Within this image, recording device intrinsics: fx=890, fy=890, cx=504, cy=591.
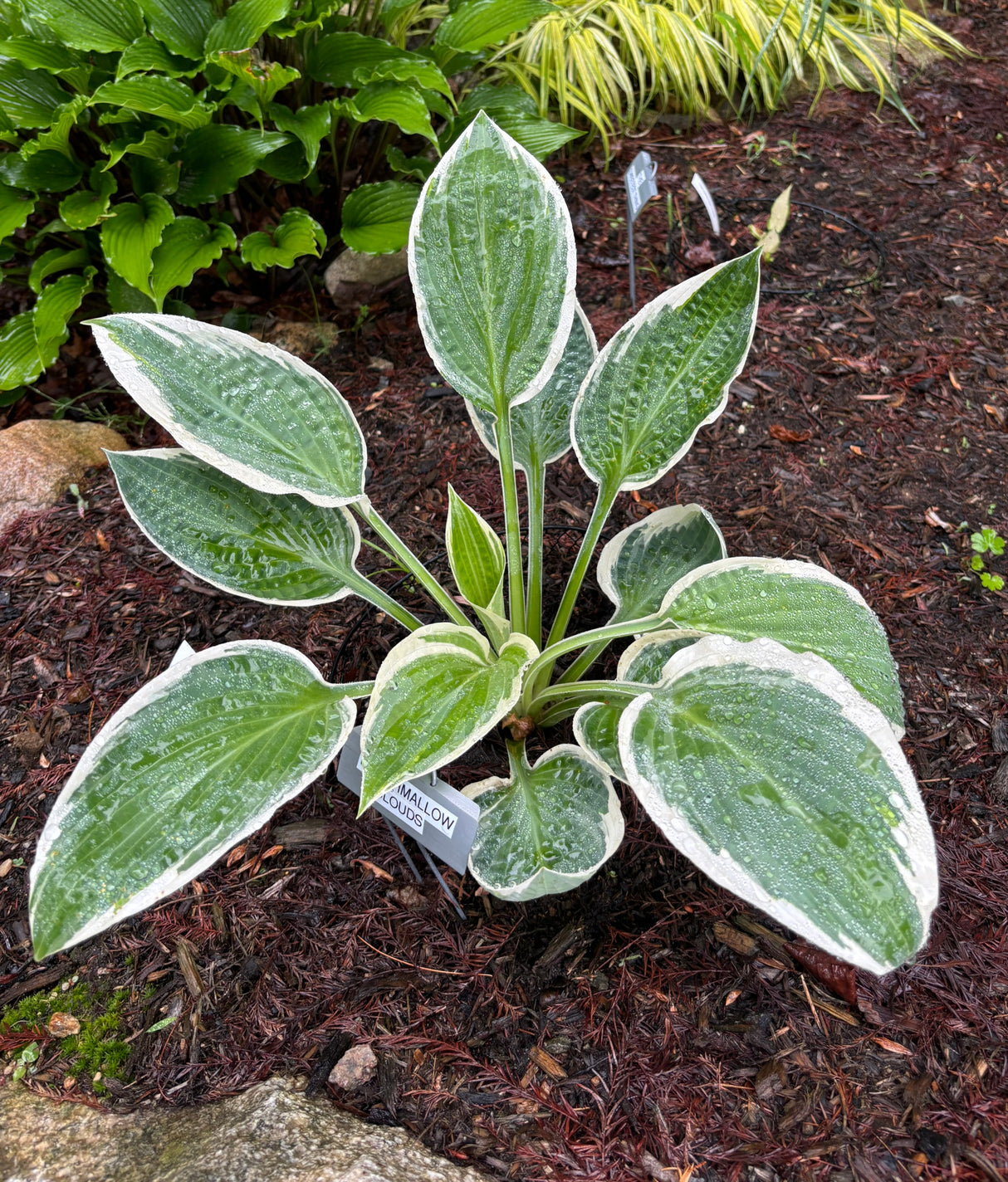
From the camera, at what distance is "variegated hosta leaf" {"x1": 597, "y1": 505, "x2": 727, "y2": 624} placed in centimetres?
144

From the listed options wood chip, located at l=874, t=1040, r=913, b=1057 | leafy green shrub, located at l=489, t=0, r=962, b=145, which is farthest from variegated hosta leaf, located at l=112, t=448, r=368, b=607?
leafy green shrub, located at l=489, t=0, r=962, b=145

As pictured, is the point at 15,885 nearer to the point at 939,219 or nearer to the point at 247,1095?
the point at 247,1095

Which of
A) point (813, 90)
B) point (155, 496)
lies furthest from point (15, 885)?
point (813, 90)

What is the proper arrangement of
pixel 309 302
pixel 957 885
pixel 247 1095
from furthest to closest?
pixel 309 302 < pixel 957 885 < pixel 247 1095

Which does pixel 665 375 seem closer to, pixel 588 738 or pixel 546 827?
pixel 588 738

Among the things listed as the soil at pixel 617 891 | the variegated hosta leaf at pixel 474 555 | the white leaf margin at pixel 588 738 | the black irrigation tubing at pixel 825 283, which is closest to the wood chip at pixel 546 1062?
the soil at pixel 617 891

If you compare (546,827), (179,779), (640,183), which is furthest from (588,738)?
(640,183)

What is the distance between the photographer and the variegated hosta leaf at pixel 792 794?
2.77 ft

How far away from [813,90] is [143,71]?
7.99ft

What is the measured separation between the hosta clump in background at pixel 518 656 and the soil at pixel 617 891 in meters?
0.25

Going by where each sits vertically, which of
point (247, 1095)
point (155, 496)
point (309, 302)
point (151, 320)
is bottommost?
point (247, 1095)

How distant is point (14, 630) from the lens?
5.98 ft

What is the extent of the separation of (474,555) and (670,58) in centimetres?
270

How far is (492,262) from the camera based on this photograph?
124 cm
